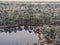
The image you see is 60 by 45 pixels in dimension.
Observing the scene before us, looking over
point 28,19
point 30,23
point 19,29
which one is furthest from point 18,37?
point 28,19

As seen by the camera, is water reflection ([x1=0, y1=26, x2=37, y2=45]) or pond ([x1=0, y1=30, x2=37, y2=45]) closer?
pond ([x1=0, y1=30, x2=37, y2=45])

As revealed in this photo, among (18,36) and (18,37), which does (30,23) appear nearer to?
(18,36)

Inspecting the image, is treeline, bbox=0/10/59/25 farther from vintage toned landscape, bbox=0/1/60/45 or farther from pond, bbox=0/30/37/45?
pond, bbox=0/30/37/45

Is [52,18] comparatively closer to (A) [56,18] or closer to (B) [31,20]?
(A) [56,18]

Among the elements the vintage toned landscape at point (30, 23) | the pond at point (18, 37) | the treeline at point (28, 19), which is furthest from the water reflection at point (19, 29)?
the treeline at point (28, 19)

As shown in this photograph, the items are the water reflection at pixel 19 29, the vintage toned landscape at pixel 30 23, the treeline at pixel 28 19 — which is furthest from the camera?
the treeline at pixel 28 19

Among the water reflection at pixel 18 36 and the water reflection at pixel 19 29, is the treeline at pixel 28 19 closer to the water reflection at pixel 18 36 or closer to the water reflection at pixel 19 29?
the water reflection at pixel 19 29

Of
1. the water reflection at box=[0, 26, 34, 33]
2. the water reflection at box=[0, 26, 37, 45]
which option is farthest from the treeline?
the water reflection at box=[0, 26, 37, 45]
